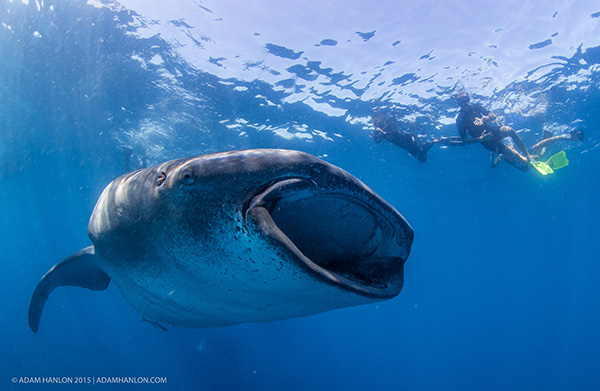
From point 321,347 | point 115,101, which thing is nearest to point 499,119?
point 115,101

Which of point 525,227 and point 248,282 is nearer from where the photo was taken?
point 248,282

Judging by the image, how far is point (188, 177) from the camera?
1896 mm

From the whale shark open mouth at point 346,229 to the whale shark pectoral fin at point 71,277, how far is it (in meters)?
3.30

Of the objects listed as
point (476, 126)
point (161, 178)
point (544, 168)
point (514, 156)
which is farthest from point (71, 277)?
point (514, 156)

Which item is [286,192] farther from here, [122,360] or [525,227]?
[525,227]

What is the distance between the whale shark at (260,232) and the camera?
161cm

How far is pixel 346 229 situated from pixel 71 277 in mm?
4805

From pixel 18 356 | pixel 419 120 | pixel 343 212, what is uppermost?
pixel 419 120

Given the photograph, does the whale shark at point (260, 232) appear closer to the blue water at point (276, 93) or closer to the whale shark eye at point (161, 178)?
the whale shark eye at point (161, 178)

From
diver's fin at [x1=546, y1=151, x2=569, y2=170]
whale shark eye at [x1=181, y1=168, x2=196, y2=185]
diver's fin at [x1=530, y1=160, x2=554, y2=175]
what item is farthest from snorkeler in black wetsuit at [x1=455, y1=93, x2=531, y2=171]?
whale shark eye at [x1=181, y1=168, x2=196, y2=185]

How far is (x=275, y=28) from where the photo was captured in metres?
10.6

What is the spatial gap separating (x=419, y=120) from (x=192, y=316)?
15.5 meters

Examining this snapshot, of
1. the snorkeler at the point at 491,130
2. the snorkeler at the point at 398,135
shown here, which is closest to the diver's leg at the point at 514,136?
the snorkeler at the point at 491,130

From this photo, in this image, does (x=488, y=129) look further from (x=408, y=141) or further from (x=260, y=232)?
(x=260, y=232)
